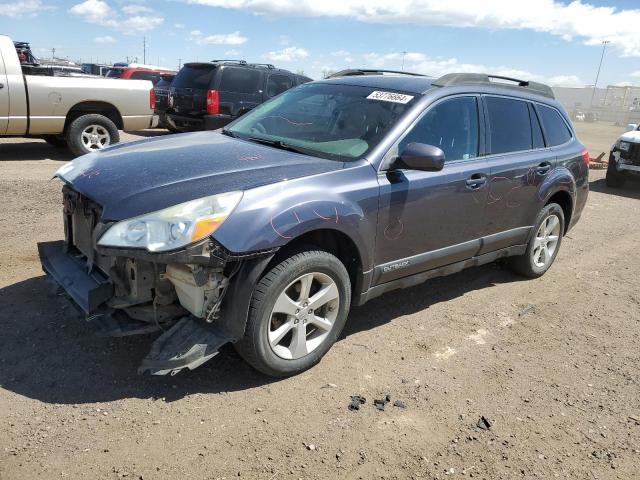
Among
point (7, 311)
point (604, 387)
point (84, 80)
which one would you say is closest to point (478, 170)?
point (604, 387)

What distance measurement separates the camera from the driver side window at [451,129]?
3895 mm

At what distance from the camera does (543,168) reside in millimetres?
4969

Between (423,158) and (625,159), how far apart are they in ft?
32.3

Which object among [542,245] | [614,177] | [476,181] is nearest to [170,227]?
[476,181]

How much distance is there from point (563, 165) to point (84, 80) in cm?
800

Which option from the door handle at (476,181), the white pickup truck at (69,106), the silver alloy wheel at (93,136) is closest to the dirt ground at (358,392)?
the door handle at (476,181)

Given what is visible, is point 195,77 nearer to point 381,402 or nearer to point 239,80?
point 239,80

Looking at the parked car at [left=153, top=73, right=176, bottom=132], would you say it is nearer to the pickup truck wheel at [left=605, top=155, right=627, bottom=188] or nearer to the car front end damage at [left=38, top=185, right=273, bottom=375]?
the car front end damage at [left=38, top=185, right=273, bottom=375]

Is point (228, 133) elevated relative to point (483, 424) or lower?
elevated

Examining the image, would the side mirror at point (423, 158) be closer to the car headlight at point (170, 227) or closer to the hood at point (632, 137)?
the car headlight at point (170, 227)

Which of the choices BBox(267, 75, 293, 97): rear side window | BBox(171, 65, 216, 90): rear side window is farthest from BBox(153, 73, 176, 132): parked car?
BBox(267, 75, 293, 97): rear side window

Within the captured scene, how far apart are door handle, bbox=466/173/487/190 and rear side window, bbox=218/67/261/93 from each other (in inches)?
319

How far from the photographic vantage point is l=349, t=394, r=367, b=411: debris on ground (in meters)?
3.16

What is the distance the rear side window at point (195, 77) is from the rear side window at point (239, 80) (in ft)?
0.96
